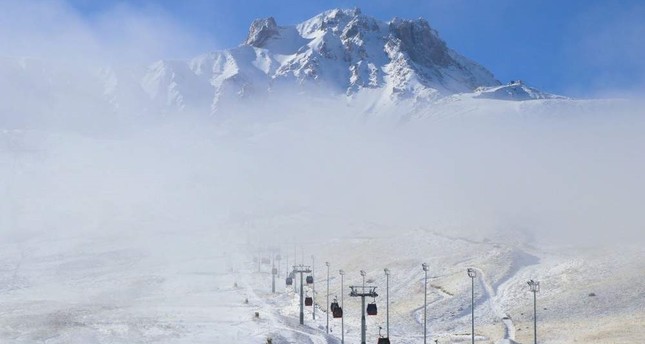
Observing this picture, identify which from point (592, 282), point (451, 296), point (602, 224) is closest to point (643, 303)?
point (592, 282)

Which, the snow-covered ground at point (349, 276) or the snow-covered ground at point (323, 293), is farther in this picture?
the snow-covered ground at point (349, 276)

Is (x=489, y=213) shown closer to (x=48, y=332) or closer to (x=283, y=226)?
(x=283, y=226)

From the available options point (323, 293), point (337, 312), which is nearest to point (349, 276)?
point (323, 293)

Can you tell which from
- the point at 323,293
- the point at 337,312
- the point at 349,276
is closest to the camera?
the point at 337,312

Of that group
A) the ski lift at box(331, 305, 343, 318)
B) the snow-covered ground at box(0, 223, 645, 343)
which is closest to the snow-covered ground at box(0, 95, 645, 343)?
the snow-covered ground at box(0, 223, 645, 343)

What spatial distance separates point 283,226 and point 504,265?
312 ft

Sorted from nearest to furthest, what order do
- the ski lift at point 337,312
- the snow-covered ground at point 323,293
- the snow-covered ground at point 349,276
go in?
1. the ski lift at point 337,312
2. the snow-covered ground at point 323,293
3. the snow-covered ground at point 349,276

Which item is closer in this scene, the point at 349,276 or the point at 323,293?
the point at 323,293

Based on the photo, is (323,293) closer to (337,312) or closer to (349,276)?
(349,276)

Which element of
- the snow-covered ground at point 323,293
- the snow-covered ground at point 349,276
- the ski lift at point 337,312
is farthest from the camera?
the snow-covered ground at point 349,276

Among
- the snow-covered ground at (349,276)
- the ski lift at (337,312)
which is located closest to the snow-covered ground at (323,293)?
the snow-covered ground at (349,276)

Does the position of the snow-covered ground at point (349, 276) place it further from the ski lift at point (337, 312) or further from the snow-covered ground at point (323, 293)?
the ski lift at point (337, 312)

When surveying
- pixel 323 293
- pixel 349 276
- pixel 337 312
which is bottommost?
pixel 323 293

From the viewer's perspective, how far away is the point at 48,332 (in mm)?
68562
